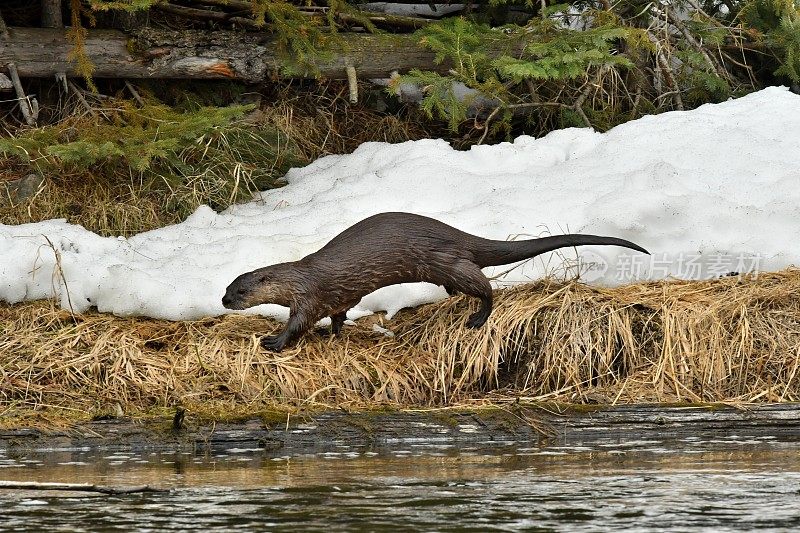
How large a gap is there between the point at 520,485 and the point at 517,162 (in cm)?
397

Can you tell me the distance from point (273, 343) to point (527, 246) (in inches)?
50.6

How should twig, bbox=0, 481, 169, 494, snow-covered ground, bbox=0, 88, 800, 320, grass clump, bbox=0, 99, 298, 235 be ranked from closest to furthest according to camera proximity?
Result: 1. twig, bbox=0, 481, 169, 494
2. snow-covered ground, bbox=0, 88, 800, 320
3. grass clump, bbox=0, 99, 298, 235

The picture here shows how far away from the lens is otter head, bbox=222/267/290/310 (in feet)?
18.8

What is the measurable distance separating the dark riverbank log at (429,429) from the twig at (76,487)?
93 cm

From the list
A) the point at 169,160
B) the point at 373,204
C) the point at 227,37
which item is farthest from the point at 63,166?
the point at 373,204

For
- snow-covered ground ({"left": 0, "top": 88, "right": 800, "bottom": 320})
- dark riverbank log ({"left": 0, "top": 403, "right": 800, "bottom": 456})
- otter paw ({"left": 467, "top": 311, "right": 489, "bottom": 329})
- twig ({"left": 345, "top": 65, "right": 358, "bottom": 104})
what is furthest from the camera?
twig ({"left": 345, "top": 65, "right": 358, "bottom": 104})

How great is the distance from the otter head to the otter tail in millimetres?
955

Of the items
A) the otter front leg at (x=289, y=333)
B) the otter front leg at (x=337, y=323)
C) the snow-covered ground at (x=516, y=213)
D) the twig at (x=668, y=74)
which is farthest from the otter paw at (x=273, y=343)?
the twig at (x=668, y=74)

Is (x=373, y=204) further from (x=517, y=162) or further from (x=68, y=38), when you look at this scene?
(x=68, y=38)

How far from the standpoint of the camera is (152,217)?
24.3 feet

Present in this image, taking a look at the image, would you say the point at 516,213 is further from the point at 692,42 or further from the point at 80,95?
the point at 80,95

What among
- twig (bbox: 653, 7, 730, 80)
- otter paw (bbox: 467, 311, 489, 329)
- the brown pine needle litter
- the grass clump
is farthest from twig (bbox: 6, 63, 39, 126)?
twig (bbox: 653, 7, 730, 80)

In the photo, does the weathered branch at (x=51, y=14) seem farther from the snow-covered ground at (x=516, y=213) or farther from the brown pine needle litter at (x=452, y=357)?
the brown pine needle litter at (x=452, y=357)

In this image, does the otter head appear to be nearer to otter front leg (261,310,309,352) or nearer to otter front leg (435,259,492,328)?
otter front leg (261,310,309,352)
